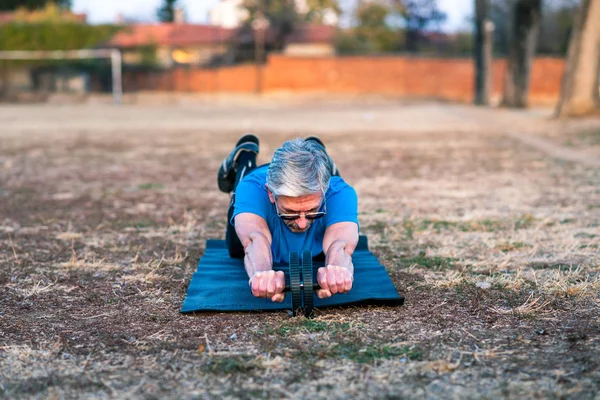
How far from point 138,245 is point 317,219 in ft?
6.47

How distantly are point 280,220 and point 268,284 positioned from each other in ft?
1.74

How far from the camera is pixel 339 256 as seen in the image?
3.65 metres

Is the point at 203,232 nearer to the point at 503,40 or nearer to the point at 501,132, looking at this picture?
the point at 501,132

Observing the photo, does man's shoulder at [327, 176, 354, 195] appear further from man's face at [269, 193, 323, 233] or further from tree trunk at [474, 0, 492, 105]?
tree trunk at [474, 0, 492, 105]

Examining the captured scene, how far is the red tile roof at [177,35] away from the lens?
5050 centimetres

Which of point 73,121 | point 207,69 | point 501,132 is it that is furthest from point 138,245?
point 207,69

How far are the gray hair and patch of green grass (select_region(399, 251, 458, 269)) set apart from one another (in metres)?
1.29

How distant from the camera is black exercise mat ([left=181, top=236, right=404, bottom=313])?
368 cm

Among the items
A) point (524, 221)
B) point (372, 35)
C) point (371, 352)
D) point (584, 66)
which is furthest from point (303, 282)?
point (372, 35)

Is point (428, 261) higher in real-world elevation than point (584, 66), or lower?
lower

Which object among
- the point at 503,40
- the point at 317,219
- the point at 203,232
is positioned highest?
the point at 503,40

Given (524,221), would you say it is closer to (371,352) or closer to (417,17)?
(371,352)

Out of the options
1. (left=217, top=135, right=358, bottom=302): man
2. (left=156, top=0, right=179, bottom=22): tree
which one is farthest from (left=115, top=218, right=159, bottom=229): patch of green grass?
(left=156, top=0, right=179, bottom=22): tree

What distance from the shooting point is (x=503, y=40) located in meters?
51.1
